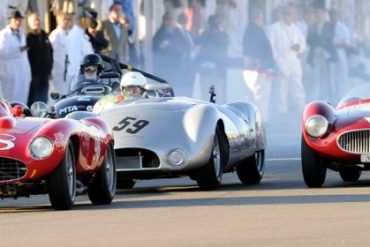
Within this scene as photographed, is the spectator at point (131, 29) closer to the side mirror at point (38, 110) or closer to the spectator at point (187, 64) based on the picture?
the spectator at point (187, 64)

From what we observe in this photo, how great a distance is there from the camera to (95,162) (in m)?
13.9

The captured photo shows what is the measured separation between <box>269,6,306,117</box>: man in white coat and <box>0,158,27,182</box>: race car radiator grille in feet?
80.4

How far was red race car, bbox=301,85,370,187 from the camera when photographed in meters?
15.5

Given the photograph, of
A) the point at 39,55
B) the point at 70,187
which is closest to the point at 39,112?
the point at 70,187

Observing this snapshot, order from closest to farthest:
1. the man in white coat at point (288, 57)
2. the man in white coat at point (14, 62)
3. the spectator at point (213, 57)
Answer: the man in white coat at point (14, 62)
the spectator at point (213, 57)
the man in white coat at point (288, 57)

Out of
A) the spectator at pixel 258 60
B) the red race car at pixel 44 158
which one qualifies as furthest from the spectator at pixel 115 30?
the red race car at pixel 44 158

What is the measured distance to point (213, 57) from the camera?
117 ft

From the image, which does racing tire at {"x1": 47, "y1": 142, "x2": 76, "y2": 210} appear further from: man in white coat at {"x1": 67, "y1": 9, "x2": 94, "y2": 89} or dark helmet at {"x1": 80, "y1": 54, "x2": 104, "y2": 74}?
man in white coat at {"x1": 67, "y1": 9, "x2": 94, "y2": 89}

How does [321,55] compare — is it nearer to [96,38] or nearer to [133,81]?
[96,38]

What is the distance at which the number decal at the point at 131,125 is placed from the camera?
51.2ft

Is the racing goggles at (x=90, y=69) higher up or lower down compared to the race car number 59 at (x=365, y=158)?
lower down

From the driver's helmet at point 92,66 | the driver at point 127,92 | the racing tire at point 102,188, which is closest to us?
the racing tire at point 102,188

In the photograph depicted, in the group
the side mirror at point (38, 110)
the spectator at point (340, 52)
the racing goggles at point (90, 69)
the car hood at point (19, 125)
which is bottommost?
the spectator at point (340, 52)

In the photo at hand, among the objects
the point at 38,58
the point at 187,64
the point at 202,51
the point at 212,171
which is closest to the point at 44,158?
the point at 212,171
